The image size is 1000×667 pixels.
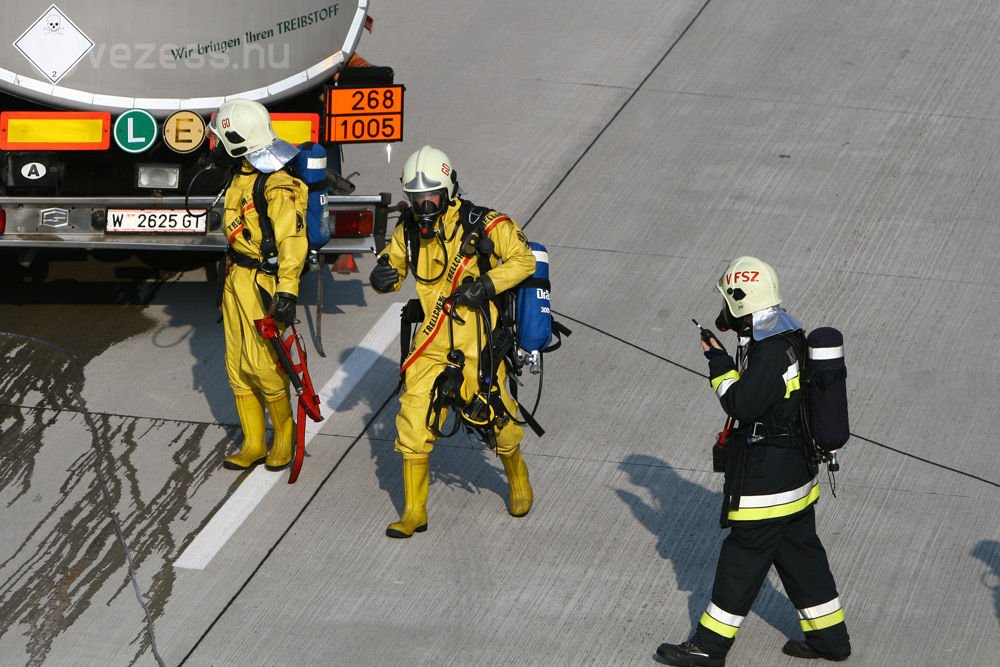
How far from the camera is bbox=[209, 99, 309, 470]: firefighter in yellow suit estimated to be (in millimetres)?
6594

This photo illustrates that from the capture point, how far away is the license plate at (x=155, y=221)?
7926 mm

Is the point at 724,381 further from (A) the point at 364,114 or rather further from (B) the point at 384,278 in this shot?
(A) the point at 364,114

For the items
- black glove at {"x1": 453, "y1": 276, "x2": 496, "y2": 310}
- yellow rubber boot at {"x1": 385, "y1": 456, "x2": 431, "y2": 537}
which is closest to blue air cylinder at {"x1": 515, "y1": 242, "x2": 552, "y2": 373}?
black glove at {"x1": 453, "y1": 276, "x2": 496, "y2": 310}

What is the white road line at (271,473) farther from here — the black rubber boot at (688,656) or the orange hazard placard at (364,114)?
the black rubber boot at (688,656)

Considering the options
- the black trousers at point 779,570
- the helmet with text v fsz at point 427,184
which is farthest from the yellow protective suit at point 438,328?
the black trousers at point 779,570

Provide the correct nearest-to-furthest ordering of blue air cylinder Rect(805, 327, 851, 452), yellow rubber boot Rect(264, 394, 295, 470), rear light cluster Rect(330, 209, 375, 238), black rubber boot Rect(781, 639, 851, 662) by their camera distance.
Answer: blue air cylinder Rect(805, 327, 851, 452) → black rubber boot Rect(781, 639, 851, 662) → yellow rubber boot Rect(264, 394, 295, 470) → rear light cluster Rect(330, 209, 375, 238)

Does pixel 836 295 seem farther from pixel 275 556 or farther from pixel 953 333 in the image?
pixel 275 556

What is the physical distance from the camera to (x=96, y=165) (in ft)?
27.4

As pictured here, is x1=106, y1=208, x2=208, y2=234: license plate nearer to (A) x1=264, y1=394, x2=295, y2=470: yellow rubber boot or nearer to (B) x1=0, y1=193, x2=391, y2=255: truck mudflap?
(B) x1=0, y1=193, x2=391, y2=255: truck mudflap

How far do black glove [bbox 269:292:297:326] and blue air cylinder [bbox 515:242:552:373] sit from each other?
1.04 metres

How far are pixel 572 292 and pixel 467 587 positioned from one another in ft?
9.81

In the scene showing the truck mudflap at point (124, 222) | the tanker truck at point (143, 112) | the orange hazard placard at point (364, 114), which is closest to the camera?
the tanker truck at point (143, 112)

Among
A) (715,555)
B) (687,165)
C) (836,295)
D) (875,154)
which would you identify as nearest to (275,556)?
(715,555)

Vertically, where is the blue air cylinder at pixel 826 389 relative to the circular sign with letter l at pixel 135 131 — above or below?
above
